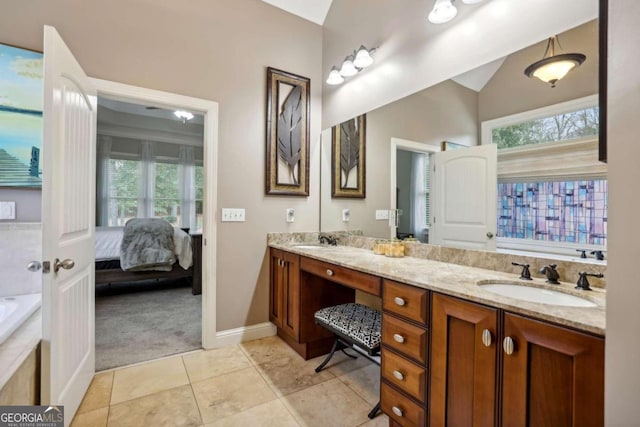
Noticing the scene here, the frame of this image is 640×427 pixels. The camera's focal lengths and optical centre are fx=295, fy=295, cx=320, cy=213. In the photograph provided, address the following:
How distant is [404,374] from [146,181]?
19.9 ft

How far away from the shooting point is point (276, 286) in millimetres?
2646

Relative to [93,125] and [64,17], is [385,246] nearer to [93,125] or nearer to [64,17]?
[93,125]

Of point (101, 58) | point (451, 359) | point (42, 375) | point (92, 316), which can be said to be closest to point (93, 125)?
point (101, 58)

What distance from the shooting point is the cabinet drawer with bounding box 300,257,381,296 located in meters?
1.63

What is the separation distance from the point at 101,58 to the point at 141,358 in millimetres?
2233

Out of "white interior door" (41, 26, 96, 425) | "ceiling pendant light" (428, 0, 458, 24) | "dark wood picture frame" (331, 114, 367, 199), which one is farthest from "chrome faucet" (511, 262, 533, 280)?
"white interior door" (41, 26, 96, 425)

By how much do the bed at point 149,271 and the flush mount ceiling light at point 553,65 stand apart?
12.7 feet

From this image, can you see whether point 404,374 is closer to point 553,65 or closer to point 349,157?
point 553,65

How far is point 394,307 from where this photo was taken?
1.46 meters

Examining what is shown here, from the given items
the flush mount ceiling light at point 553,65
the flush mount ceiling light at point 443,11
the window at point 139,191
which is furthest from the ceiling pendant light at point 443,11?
the window at point 139,191

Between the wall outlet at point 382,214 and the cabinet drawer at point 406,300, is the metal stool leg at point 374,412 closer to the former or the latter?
the cabinet drawer at point 406,300

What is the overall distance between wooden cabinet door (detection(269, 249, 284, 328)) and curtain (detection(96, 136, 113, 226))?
4483 mm

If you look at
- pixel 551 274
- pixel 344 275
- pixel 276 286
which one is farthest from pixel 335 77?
pixel 551 274

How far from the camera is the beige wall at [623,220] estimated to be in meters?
0.71
